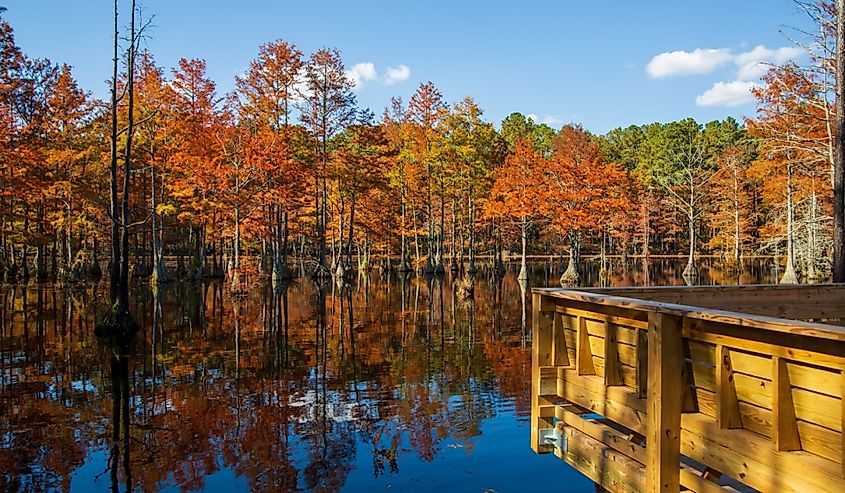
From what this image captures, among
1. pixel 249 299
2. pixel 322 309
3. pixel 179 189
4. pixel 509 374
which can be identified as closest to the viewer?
pixel 509 374

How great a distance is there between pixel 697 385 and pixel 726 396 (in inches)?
12.0

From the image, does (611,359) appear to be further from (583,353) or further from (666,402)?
(666,402)

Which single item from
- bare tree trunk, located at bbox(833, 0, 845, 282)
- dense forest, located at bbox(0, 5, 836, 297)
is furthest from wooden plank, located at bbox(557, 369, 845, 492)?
dense forest, located at bbox(0, 5, 836, 297)

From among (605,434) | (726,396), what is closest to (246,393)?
(605,434)

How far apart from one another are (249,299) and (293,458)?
18847 millimetres

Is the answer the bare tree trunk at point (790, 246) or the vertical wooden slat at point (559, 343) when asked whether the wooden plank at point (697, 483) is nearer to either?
the vertical wooden slat at point (559, 343)

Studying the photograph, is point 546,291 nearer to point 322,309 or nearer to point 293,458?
point 293,458

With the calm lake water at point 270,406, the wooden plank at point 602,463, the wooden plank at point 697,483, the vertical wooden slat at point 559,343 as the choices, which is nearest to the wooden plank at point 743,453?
the wooden plank at point 697,483

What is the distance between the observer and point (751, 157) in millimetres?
62250

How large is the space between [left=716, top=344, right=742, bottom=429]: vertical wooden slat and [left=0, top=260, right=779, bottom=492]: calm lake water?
3.13m

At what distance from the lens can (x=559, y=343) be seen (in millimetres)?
5328

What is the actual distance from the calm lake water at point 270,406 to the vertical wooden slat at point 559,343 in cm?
169

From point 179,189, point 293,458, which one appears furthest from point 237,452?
point 179,189

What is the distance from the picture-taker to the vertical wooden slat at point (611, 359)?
14.8 ft
